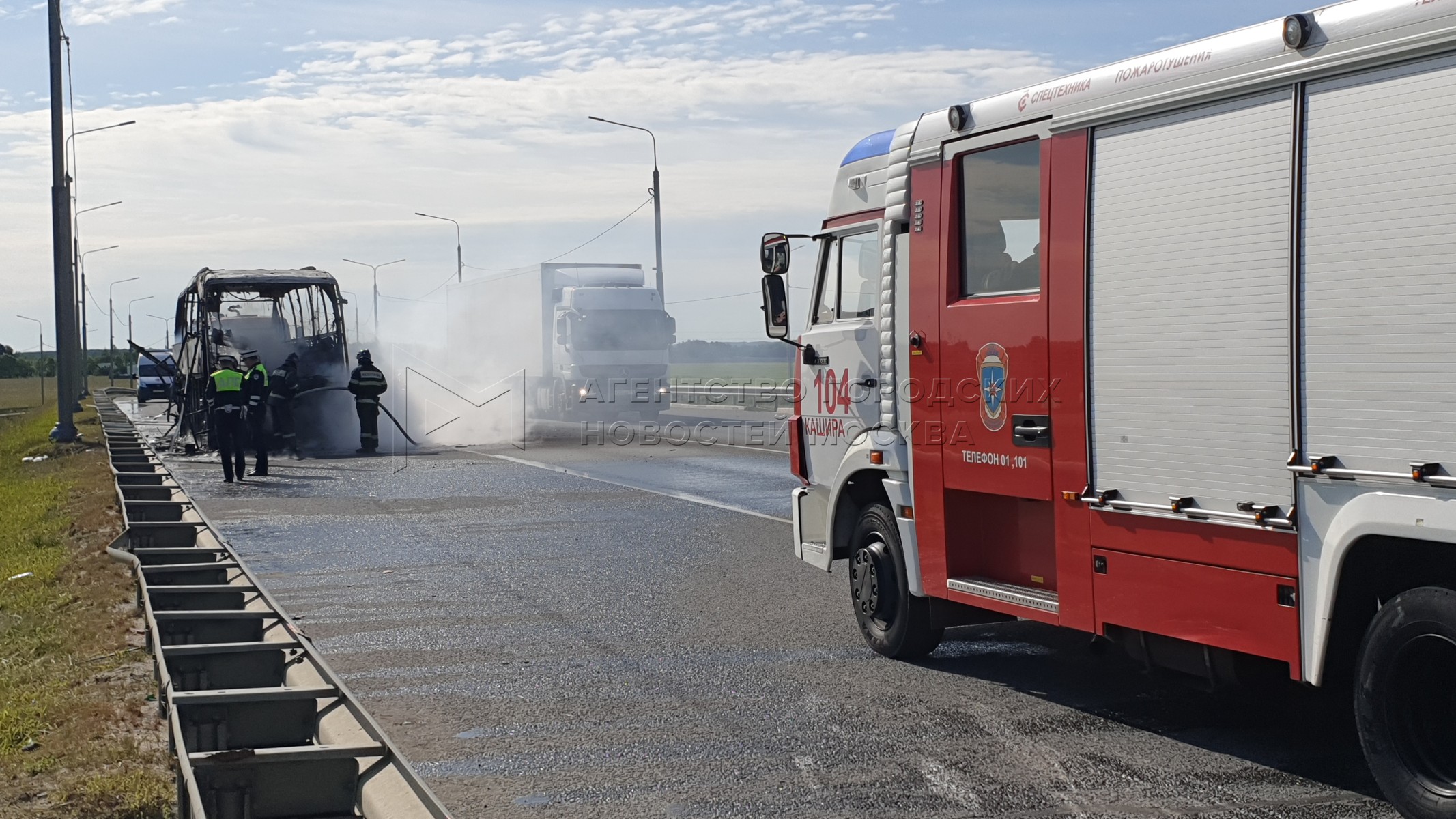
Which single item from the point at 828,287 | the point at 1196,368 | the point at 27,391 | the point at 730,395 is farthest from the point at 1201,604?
the point at 27,391

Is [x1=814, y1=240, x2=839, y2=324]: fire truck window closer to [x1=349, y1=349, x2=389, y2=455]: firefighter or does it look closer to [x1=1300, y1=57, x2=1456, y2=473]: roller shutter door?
[x1=1300, y1=57, x2=1456, y2=473]: roller shutter door

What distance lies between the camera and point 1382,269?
194 inches

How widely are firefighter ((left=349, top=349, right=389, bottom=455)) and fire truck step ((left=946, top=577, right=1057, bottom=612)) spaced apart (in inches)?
729

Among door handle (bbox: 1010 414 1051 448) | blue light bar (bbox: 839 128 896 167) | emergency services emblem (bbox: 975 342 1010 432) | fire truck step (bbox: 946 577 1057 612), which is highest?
blue light bar (bbox: 839 128 896 167)

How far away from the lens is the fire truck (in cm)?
484

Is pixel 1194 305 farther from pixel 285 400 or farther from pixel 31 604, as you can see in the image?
pixel 285 400

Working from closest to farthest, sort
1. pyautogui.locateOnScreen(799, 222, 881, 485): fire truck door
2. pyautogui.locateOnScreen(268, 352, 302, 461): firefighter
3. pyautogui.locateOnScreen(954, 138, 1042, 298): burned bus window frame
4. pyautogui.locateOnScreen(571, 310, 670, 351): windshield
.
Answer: pyautogui.locateOnScreen(954, 138, 1042, 298): burned bus window frame < pyautogui.locateOnScreen(799, 222, 881, 485): fire truck door < pyautogui.locateOnScreen(268, 352, 302, 461): firefighter < pyautogui.locateOnScreen(571, 310, 670, 351): windshield

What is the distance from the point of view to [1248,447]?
545 centimetres

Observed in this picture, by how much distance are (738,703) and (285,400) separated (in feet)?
66.1

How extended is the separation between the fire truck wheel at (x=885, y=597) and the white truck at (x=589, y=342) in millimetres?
28483

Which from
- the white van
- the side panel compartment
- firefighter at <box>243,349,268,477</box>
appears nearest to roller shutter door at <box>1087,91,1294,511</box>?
the side panel compartment

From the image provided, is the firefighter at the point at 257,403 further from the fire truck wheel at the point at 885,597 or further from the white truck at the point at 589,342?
the white truck at the point at 589,342

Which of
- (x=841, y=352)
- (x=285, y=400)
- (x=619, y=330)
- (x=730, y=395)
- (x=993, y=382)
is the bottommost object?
(x=730, y=395)

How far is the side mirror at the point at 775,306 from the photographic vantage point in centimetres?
880
